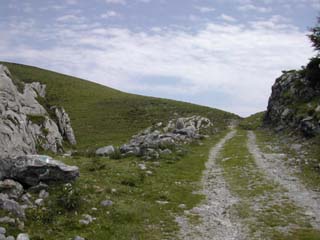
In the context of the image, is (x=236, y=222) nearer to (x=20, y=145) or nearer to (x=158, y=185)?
(x=158, y=185)

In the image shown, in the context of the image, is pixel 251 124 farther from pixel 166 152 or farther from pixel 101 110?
pixel 166 152

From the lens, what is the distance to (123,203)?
1588 centimetres

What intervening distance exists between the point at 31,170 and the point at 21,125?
8969 millimetres

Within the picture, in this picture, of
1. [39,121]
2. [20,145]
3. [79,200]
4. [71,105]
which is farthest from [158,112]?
[79,200]

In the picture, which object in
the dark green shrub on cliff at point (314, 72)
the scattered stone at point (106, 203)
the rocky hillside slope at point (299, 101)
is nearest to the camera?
the scattered stone at point (106, 203)

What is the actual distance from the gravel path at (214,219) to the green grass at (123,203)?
502 millimetres

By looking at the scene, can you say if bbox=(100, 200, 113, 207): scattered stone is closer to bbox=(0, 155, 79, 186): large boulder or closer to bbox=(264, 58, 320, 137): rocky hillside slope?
bbox=(0, 155, 79, 186): large boulder

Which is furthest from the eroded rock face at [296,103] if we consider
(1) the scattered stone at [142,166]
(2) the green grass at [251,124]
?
(1) the scattered stone at [142,166]

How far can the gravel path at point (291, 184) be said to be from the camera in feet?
51.5

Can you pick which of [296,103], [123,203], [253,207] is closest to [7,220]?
[123,203]

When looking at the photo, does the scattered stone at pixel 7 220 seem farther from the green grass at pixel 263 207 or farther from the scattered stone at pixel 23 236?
the green grass at pixel 263 207

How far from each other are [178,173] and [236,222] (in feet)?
33.4

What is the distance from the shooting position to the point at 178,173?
24.2 m

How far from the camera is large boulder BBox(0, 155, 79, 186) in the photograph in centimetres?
1573
